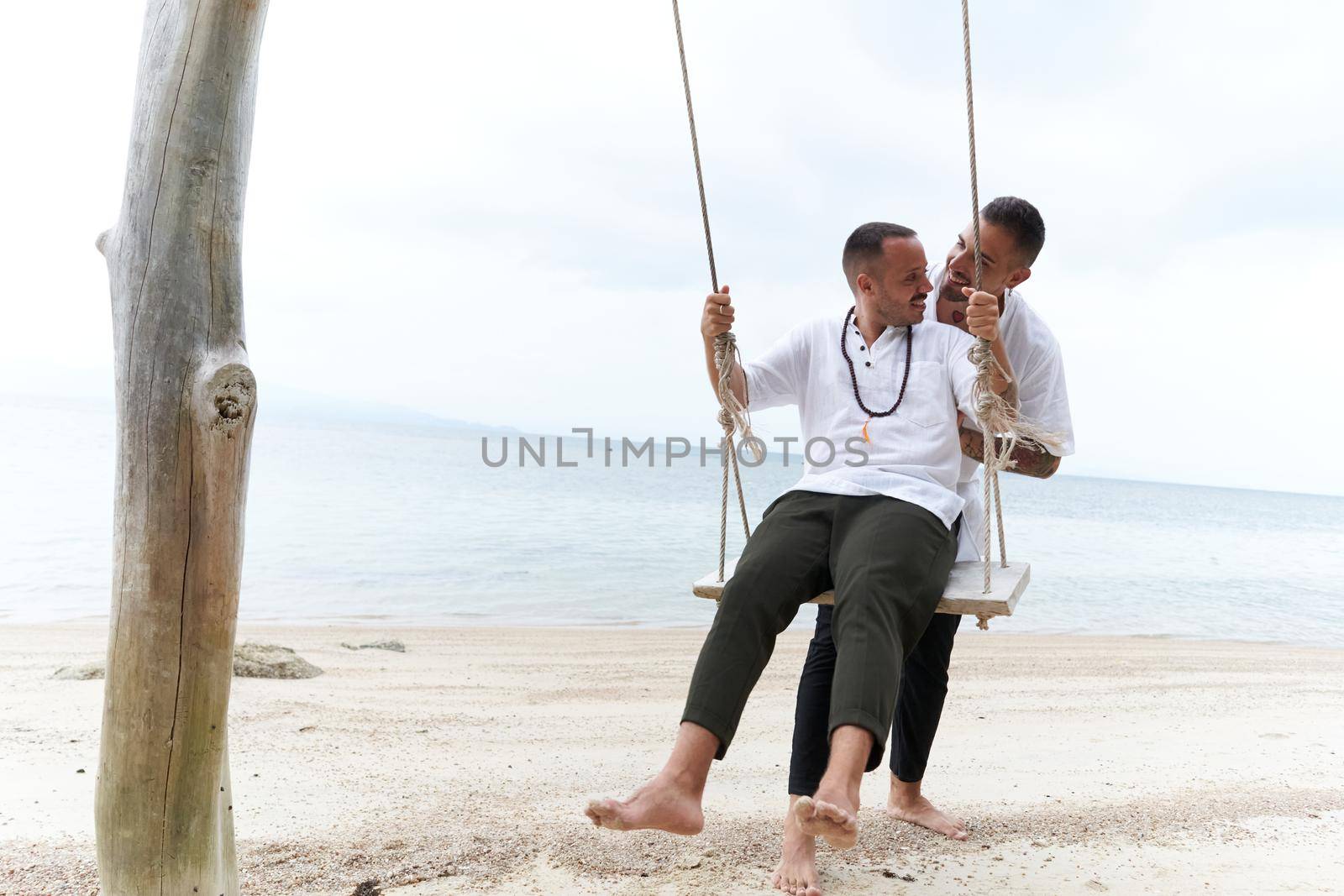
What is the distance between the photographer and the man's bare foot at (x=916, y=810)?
2824 mm

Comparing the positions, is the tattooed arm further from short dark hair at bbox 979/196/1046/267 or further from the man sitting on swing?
short dark hair at bbox 979/196/1046/267

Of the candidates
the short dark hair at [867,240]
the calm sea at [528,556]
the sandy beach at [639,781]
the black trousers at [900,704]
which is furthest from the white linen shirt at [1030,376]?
the calm sea at [528,556]

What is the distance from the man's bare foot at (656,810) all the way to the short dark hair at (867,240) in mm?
1369

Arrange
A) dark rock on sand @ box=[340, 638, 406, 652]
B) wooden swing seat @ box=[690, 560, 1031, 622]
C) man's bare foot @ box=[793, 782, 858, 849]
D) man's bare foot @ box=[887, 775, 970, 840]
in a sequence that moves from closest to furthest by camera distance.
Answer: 1. man's bare foot @ box=[793, 782, 858, 849]
2. wooden swing seat @ box=[690, 560, 1031, 622]
3. man's bare foot @ box=[887, 775, 970, 840]
4. dark rock on sand @ box=[340, 638, 406, 652]

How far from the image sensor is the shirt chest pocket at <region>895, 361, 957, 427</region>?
7.89 feet

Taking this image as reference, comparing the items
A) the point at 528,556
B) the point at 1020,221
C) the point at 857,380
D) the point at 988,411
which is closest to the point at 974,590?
the point at 988,411

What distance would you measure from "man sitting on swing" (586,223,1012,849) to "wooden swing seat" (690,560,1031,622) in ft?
0.15

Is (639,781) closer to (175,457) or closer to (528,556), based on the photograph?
(175,457)

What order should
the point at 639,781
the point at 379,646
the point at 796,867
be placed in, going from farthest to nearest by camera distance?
the point at 379,646
the point at 639,781
the point at 796,867

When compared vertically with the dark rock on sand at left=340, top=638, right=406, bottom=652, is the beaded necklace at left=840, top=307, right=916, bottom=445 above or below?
above

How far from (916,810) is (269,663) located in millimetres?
3471

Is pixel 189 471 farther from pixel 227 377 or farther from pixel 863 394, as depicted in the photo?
pixel 863 394

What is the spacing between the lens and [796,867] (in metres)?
2.40

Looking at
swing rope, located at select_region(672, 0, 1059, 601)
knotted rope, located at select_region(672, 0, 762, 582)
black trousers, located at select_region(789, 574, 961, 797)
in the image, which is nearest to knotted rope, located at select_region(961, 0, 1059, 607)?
swing rope, located at select_region(672, 0, 1059, 601)
